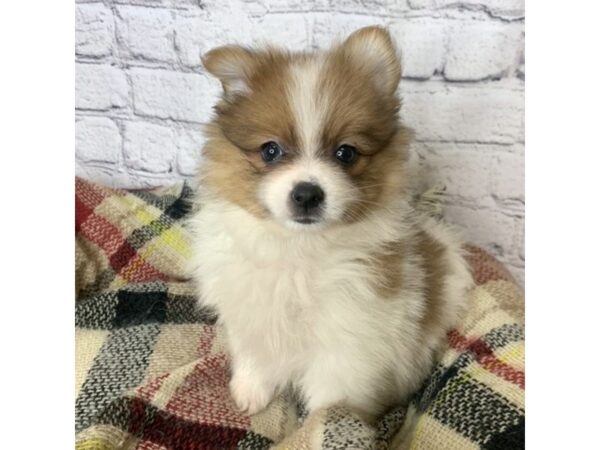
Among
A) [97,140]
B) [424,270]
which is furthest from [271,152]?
[97,140]

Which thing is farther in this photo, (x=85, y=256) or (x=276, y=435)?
(x=85, y=256)

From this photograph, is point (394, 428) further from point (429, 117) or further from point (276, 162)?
point (429, 117)

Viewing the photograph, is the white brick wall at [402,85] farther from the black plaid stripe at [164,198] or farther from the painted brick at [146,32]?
the black plaid stripe at [164,198]

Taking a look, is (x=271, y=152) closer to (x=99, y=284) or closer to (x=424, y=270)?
(x=424, y=270)
